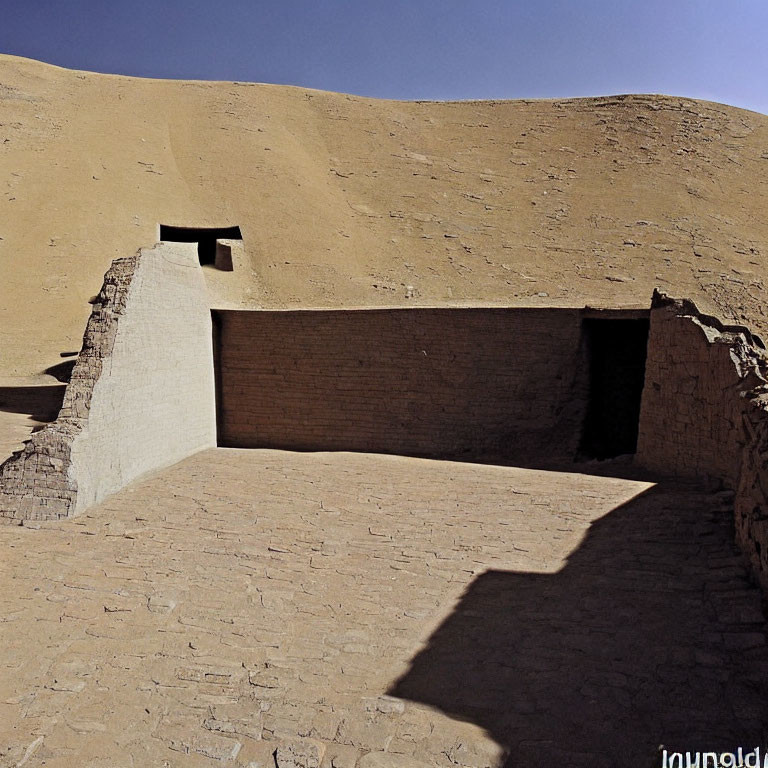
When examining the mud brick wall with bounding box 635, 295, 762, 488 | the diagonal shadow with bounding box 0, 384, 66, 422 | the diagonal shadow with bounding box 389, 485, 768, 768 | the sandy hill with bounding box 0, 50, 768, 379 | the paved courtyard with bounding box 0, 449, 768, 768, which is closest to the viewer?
the diagonal shadow with bounding box 389, 485, 768, 768

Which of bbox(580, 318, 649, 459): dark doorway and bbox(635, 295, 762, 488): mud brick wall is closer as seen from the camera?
bbox(635, 295, 762, 488): mud brick wall

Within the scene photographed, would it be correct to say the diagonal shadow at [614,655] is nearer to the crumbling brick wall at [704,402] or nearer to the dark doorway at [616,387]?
the crumbling brick wall at [704,402]

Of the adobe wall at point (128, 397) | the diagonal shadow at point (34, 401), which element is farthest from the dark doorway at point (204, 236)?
the adobe wall at point (128, 397)

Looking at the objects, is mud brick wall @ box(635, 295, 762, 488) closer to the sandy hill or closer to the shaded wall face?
the shaded wall face

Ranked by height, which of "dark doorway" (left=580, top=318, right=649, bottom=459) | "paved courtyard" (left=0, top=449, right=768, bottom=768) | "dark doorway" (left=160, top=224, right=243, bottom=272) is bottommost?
"paved courtyard" (left=0, top=449, right=768, bottom=768)

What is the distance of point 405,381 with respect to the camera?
1028 cm

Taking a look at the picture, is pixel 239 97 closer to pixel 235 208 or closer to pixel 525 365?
pixel 235 208

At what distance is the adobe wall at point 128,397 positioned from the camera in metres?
6.82

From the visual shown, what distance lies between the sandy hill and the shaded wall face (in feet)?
22.3

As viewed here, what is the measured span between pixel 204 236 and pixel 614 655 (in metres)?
16.3

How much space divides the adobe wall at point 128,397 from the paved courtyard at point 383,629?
0.45 metres

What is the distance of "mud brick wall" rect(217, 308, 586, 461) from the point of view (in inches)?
391

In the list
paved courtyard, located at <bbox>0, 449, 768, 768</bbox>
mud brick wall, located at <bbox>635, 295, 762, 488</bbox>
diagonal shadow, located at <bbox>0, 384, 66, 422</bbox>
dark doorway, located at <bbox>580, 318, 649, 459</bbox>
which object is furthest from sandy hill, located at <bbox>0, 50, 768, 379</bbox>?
paved courtyard, located at <bbox>0, 449, 768, 768</bbox>

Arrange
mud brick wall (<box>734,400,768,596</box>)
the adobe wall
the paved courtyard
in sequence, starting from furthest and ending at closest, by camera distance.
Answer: the adobe wall
mud brick wall (<box>734,400,768,596</box>)
the paved courtyard
